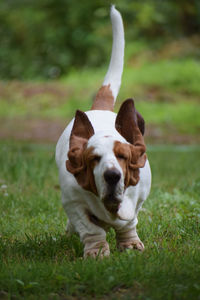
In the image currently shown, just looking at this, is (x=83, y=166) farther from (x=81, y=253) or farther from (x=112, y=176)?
(x=81, y=253)

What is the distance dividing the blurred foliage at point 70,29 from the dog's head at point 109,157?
15173 mm

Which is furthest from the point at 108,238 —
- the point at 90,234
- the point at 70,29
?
the point at 70,29

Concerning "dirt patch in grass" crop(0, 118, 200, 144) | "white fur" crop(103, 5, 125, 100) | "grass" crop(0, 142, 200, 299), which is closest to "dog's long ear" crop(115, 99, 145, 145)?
"grass" crop(0, 142, 200, 299)

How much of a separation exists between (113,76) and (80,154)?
1363mm

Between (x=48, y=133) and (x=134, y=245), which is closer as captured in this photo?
(x=134, y=245)

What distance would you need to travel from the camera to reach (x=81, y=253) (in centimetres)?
327

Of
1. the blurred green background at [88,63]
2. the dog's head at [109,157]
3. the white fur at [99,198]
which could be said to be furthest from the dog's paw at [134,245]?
the blurred green background at [88,63]

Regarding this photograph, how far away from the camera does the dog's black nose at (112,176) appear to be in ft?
8.59

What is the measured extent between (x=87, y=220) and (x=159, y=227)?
829 mm

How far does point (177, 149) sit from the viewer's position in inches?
380

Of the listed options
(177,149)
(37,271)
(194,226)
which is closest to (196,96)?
(177,149)

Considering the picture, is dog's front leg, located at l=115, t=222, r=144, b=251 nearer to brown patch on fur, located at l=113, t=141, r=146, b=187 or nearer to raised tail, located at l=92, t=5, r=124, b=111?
brown patch on fur, located at l=113, t=141, r=146, b=187

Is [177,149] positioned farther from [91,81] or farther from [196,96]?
[91,81]

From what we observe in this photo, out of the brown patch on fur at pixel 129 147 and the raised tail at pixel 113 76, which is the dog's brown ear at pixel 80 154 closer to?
the brown patch on fur at pixel 129 147
